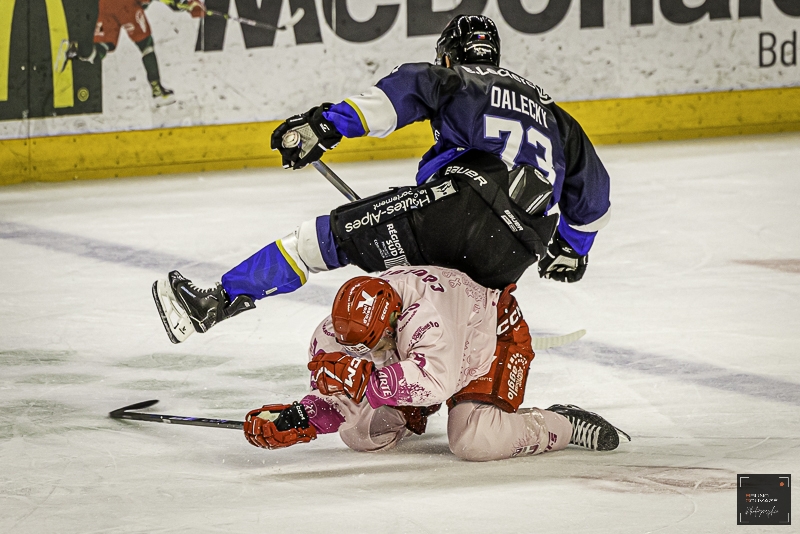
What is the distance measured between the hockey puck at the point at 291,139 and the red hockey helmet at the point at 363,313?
42cm

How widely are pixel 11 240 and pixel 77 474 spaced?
364 centimetres

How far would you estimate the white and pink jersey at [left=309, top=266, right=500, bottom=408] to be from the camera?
2.73m

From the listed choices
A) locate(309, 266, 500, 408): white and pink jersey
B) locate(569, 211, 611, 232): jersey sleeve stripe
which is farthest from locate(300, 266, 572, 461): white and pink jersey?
locate(569, 211, 611, 232): jersey sleeve stripe

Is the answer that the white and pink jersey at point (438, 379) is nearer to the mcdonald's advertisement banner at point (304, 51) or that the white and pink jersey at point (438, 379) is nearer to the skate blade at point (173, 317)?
the skate blade at point (173, 317)

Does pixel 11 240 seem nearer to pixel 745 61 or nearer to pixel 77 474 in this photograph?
pixel 77 474

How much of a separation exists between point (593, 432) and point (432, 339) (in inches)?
20.9

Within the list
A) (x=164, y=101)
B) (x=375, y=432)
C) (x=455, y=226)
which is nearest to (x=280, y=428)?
(x=375, y=432)

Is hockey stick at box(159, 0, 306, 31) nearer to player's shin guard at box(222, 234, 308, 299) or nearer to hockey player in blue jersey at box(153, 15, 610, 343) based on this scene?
hockey player in blue jersey at box(153, 15, 610, 343)

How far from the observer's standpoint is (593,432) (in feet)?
9.71

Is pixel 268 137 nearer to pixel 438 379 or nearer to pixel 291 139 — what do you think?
pixel 291 139

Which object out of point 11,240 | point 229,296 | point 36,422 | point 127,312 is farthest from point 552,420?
point 11,240

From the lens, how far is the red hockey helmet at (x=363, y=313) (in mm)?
2752

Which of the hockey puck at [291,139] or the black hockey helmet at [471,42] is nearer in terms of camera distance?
the hockey puck at [291,139]

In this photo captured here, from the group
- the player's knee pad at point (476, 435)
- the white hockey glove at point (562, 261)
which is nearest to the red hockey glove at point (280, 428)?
the player's knee pad at point (476, 435)
